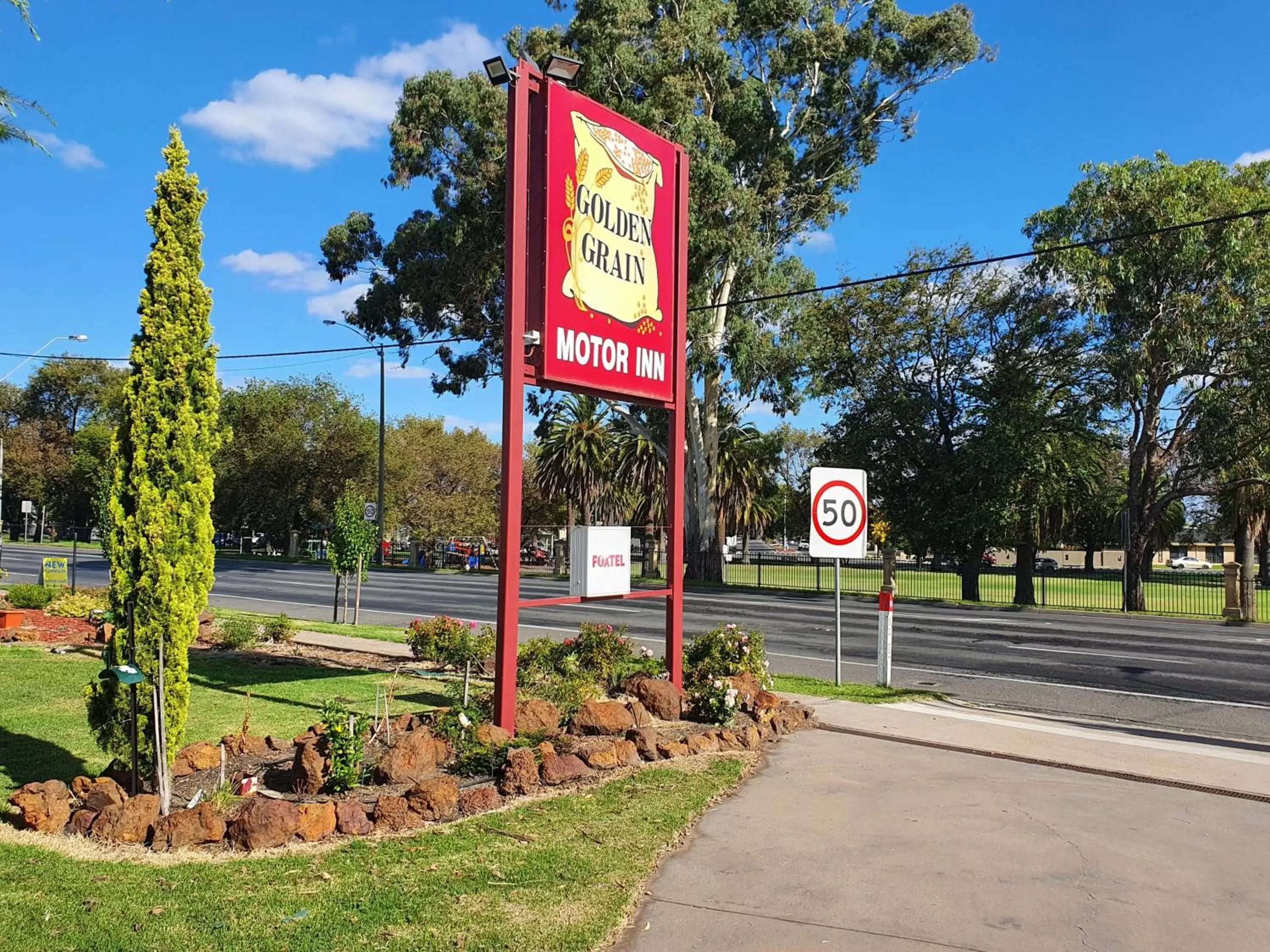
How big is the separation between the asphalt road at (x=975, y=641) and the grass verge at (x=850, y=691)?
72 cm

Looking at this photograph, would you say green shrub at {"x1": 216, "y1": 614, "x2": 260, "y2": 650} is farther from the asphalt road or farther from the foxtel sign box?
the foxtel sign box

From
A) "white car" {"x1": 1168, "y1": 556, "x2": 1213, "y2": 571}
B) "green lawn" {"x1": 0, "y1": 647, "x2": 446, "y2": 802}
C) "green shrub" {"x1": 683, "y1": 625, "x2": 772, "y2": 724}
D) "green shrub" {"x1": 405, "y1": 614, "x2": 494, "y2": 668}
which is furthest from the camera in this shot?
"white car" {"x1": 1168, "y1": 556, "x2": 1213, "y2": 571}

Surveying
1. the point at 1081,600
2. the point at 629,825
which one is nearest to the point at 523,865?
the point at 629,825

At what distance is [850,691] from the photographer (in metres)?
11.6

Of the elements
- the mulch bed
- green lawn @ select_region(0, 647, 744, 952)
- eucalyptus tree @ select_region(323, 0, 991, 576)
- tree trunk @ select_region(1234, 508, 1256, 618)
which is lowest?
the mulch bed

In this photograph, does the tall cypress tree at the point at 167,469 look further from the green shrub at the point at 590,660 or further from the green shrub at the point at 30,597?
the green shrub at the point at 30,597

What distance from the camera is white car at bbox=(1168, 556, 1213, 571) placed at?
8650 cm

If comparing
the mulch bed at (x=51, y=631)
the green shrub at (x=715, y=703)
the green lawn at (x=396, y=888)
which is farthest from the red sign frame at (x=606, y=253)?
the mulch bed at (x=51, y=631)

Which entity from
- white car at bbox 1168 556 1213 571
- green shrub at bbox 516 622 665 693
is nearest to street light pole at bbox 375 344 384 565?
green shrub at bbox 516 622 665 693

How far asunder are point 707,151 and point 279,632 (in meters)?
20.3

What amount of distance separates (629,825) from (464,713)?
2002mm

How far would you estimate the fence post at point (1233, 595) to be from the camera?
24.9m

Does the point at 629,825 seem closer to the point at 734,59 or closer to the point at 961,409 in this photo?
the point at 961,409

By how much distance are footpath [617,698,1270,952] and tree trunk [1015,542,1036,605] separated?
2315 cm
